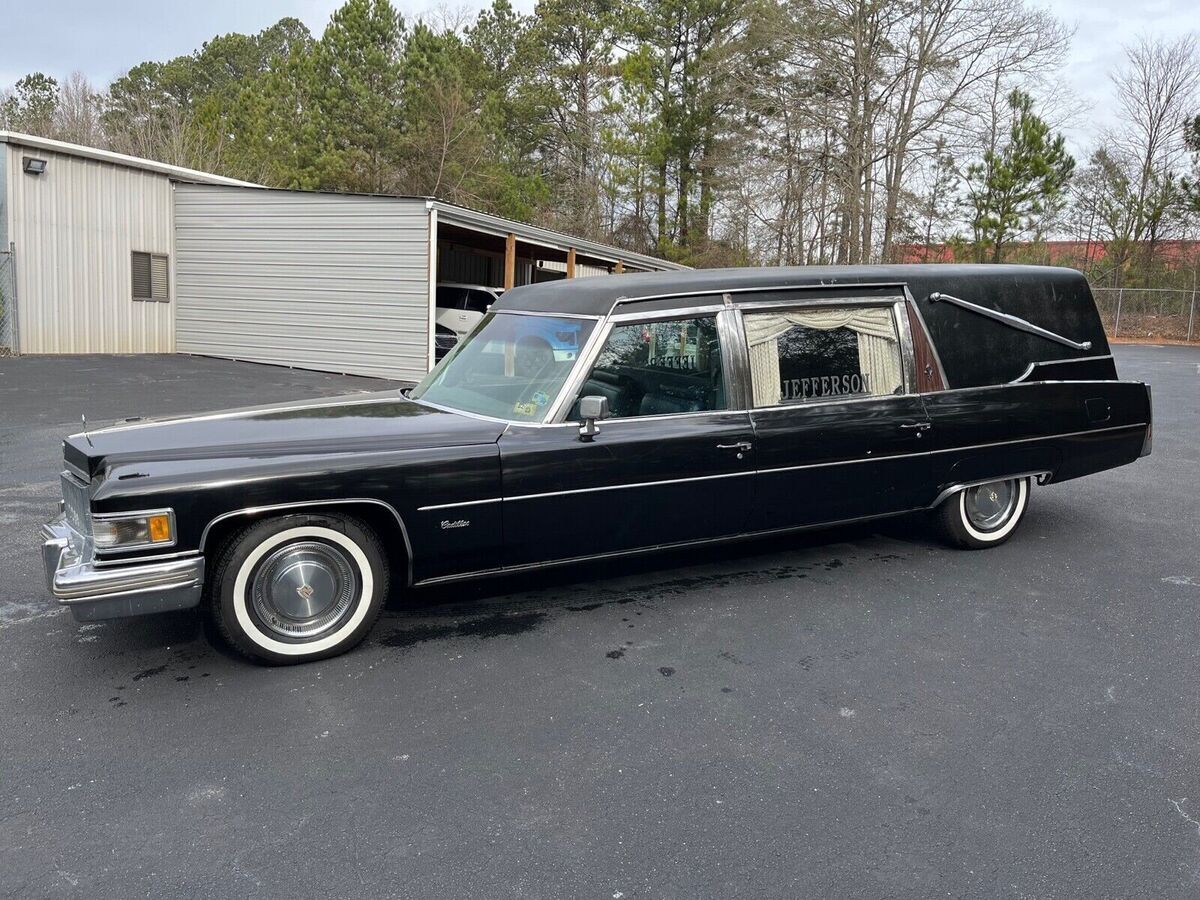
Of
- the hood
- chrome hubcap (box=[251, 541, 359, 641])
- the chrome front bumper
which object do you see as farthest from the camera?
chrome hubcap (box=[251, 541, 359, 641])

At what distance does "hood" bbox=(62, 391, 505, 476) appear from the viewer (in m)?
3.88

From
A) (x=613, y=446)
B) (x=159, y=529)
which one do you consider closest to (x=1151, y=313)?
(x=613, y=446)

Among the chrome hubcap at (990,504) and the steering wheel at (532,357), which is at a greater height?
the steering wheel at (532,357)

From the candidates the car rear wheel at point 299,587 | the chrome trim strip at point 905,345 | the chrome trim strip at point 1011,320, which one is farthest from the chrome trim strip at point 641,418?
the chrome trim strip at point 1011,320

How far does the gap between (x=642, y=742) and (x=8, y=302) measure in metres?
18.0

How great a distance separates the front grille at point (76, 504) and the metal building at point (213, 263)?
12.8 m

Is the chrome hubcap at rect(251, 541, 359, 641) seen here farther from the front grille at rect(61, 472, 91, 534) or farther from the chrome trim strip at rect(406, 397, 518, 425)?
the chrome trim strip at rect(406, 397, 518, 425)

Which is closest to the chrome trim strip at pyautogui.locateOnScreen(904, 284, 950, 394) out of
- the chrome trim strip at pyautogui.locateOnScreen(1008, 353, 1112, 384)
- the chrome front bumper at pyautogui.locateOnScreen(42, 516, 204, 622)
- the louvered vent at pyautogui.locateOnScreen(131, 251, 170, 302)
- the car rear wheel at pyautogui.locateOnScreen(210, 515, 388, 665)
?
the chrome trim strip at pyautogui.locateOnScreen(1008, 353, 1112, 384)

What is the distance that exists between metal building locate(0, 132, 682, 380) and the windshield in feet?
38.0

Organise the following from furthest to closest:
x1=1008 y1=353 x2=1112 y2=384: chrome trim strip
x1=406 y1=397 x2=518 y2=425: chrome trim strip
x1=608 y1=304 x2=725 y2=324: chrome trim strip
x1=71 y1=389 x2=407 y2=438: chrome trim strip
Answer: x1=1008 y1=353 x2=1112 y2=384: chrome trim strip < x1=608 y1=304 x2=725 y2=324: chrome trim strip < x1=406 y1=397 x2=518 y2=425: chrome trim strip < x1=71 y1=389 x2=407 y2=438: chrome trim strip

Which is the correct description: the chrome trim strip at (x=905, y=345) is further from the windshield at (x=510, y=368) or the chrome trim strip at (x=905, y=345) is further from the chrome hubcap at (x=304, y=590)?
the chrome hubcap at (x=304, y=590)

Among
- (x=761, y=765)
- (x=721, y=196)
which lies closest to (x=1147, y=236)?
(x=721, y=196)

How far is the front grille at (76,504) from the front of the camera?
149 inches

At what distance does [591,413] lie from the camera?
4391mm
